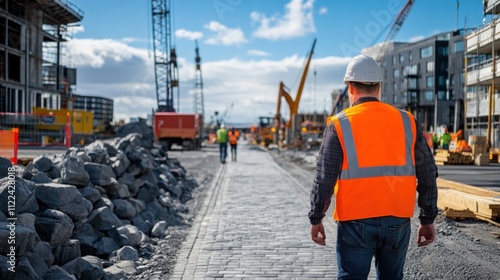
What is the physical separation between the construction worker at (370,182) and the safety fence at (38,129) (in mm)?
16653

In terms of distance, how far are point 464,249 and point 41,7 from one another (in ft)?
156

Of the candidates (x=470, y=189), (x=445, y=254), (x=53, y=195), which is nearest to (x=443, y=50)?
(x=470, y=189)

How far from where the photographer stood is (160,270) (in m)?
6.28

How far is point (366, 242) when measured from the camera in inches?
124

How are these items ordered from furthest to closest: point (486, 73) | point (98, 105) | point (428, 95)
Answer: point (98, 105) < point (428, 95) < point (486, 73)

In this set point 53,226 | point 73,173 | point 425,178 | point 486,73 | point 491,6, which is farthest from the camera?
point 486,73

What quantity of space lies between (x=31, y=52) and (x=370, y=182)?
48429mm

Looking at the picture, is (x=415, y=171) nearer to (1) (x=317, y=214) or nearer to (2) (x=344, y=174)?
(2) (x=344, y=174)

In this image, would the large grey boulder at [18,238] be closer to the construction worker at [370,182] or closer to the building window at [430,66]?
the construction worker at [370,182]

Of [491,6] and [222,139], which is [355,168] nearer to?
[491,6]

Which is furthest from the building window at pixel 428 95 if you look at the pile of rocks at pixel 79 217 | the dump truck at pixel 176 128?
the pile of rocks at pixel 79 217

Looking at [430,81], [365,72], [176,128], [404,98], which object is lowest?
[176,128]

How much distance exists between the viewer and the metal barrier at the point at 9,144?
1016 centimetres

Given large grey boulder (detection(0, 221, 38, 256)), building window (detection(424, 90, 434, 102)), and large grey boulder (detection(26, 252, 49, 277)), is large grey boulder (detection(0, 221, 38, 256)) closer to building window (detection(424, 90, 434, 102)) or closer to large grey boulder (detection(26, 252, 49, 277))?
large grey boulder (detection(26, 252, 49, 277))
